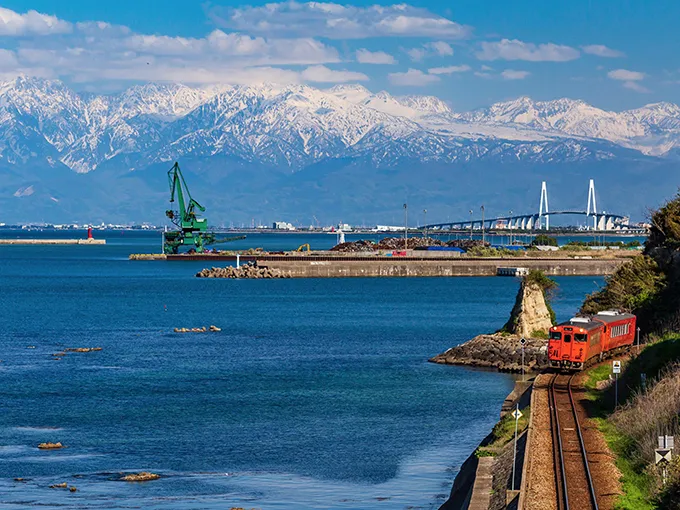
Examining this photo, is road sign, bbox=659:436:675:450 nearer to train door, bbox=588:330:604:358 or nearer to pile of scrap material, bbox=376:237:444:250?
train door, bbox=588:330:604:358

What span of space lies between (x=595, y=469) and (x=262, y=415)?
17.1m

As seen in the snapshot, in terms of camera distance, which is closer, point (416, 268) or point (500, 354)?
point (500, 354)

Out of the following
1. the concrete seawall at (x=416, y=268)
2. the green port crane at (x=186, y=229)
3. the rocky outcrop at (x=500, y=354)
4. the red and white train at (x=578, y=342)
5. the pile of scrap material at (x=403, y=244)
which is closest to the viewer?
the red and white train at (x=578, y=342)

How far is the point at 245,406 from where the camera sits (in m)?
40.5

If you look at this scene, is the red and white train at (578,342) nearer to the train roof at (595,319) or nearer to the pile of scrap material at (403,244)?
the train roof at (595,319)

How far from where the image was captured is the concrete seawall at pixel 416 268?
5167 inches

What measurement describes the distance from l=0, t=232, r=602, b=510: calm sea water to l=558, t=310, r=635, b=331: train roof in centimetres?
370

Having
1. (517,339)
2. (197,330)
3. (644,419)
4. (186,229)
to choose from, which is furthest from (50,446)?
(186,229)

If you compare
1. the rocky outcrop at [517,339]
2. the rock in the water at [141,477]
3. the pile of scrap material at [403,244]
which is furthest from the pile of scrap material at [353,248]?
the rock in the water at [141,477]

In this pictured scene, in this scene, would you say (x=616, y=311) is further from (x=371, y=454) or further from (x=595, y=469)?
(x=595, y=469)

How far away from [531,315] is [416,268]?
263 ft

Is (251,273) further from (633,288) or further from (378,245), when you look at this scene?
(633,288)

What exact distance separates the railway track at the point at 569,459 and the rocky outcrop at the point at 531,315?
17.6 meters

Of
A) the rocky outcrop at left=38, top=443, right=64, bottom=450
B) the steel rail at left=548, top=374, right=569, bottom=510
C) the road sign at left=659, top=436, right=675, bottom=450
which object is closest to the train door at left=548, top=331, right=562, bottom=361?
the steel rail at left=548, top=374, right=569, bottom=510
